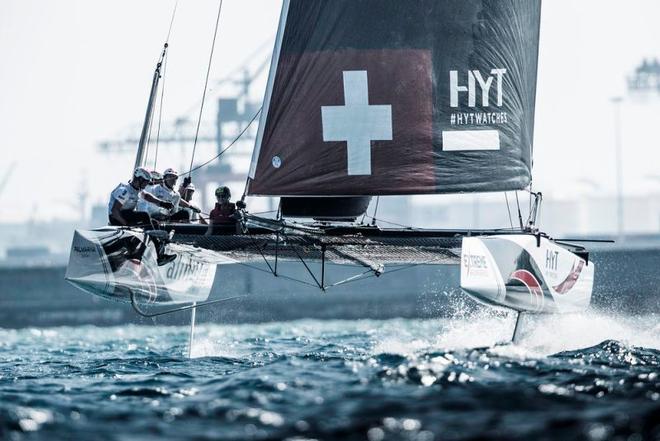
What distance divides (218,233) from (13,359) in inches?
143

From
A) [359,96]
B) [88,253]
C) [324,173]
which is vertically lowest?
[88,253]

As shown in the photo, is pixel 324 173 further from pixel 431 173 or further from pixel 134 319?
pixel 134 319

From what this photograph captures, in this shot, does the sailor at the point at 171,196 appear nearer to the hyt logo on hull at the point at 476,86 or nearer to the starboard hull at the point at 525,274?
the hyt logo on hull at the point at 476,86

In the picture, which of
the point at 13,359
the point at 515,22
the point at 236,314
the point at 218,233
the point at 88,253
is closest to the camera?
the point at 88,253

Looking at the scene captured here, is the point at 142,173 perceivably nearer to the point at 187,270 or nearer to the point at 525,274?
the point at 187,270

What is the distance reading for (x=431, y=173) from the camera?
1105 cm

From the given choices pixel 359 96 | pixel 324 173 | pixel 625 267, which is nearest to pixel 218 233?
pixel 324 173

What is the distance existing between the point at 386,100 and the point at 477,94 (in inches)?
39.4

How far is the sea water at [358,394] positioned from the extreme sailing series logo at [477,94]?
2255mm

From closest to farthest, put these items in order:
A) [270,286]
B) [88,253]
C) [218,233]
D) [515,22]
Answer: [88,253] → [218,233] → [515,22] → [270,286]

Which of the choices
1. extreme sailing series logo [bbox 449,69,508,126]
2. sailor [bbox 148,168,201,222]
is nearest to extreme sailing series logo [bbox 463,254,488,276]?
extreme sailing series logo [bbox 449,69,508,126]

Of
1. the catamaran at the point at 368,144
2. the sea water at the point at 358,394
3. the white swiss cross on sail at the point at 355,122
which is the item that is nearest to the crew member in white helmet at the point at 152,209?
the catamaran at the point at 368,144

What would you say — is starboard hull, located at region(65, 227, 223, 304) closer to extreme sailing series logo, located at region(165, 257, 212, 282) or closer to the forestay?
extreme sailing series logo, located at region(165, 257, 212, 282)

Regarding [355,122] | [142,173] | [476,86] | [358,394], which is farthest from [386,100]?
[358,394]
